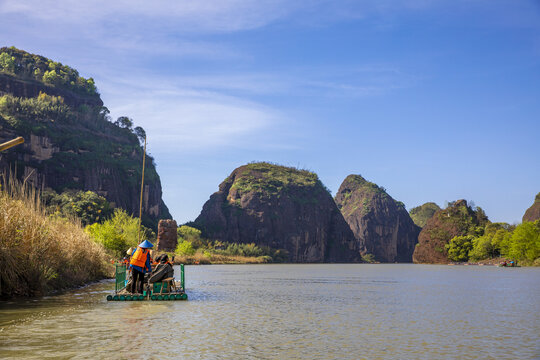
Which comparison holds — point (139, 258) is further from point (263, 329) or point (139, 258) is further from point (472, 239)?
point (472, 239)

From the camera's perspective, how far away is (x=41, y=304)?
21234 millimetres

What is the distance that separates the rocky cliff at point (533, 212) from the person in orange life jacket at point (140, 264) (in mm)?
189776

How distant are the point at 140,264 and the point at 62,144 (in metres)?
146

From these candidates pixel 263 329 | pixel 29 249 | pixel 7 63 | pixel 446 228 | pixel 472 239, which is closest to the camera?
pixel 263 329

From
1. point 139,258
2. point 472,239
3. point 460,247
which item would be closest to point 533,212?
point 460,247

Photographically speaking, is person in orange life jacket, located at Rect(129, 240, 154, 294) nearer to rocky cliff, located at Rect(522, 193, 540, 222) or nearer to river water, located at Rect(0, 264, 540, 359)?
river water, located at Rect(0, 264, 540, 359)

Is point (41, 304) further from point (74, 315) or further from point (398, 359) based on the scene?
point (398, 359)

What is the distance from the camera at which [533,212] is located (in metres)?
Result: 190

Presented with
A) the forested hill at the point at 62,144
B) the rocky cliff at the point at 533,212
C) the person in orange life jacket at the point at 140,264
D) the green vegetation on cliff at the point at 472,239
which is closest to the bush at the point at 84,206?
the forested hill at the point at 62,144

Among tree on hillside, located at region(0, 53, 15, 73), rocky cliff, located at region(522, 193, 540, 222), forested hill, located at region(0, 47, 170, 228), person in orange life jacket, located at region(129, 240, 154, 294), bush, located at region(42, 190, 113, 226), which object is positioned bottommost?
person in orange life jacket, located at region(129, 240, 154, 294)

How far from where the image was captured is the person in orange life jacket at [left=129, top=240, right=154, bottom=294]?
977 inches

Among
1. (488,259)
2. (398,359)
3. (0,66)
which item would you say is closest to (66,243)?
(398,359)

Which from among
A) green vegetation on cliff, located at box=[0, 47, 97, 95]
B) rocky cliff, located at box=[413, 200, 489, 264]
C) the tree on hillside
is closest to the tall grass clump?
rocky cliff, located at box=[413, 200, 489, 264]

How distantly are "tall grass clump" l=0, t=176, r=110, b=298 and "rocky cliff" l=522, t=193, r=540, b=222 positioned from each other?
18953 centimetres
